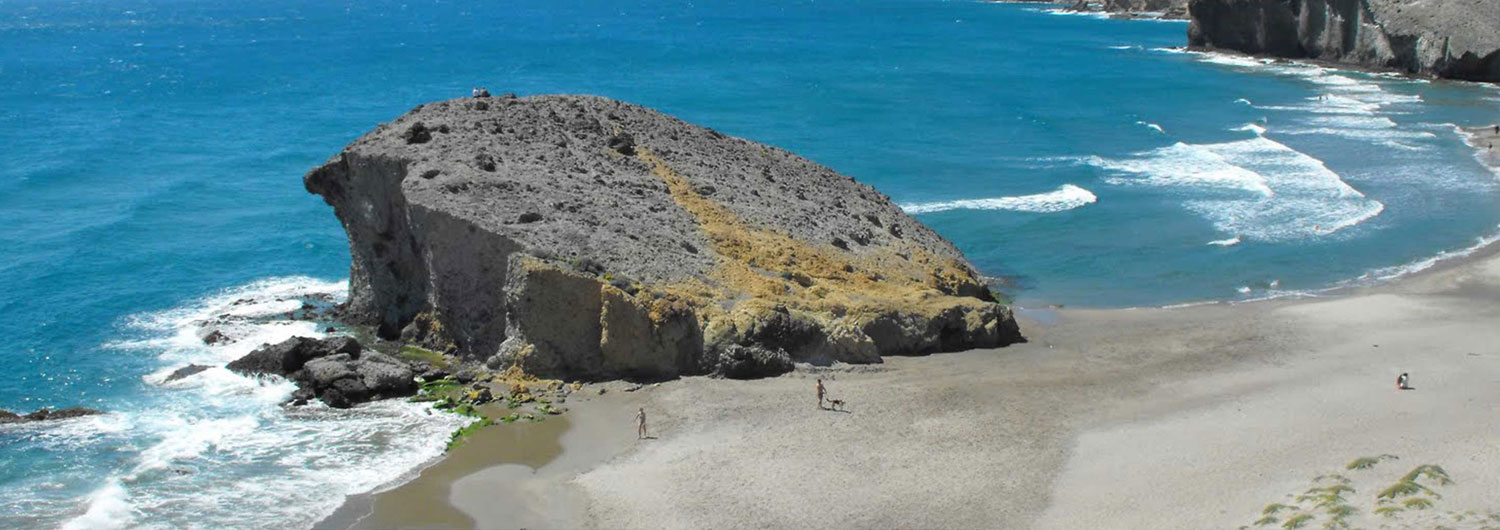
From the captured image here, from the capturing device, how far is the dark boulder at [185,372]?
35.9 m

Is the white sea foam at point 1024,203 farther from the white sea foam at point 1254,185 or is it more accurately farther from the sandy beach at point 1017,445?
the sandy beach at point 1017,445

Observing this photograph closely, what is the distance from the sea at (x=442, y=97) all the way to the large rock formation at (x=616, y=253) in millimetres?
3787

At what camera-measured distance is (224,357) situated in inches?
1491

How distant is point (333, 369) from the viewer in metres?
33.7

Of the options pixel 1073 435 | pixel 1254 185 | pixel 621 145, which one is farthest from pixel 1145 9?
pixel 1073 435

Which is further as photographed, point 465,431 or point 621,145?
point 621,145

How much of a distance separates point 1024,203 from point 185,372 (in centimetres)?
3697

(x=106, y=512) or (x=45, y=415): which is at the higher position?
(x=45, y=415)

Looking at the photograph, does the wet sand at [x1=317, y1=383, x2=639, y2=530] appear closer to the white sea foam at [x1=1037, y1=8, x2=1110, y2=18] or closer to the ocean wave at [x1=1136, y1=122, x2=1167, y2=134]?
the ocean wave at [x1=1136, y1=122, x2=1167, y2=134]

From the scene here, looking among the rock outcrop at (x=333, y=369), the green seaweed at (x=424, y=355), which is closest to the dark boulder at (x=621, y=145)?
the green seaweed at (x=424, y=355)

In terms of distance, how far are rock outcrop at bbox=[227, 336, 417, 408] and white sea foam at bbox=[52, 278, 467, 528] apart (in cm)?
39

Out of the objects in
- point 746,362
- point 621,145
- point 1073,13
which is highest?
point 621,145

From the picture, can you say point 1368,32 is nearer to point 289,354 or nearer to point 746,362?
point 746,362

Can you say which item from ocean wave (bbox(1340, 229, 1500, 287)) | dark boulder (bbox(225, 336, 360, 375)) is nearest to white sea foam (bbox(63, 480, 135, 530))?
dark boulder (bbox(225, 336, 360, 375))
